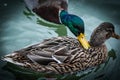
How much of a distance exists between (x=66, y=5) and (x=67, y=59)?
0.25 m

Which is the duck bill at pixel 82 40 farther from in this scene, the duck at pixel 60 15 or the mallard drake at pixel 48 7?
the mallard drake at pixel 48 7

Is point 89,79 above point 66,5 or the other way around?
the other way around

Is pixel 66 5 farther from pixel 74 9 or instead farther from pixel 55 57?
pixel 55 57

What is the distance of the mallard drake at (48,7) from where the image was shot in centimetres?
328

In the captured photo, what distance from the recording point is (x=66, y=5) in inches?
130

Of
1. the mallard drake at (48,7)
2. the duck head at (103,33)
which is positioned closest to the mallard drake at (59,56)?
the duck head at (103,33)

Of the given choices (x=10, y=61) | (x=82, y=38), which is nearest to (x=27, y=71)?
(x=10, y=61)

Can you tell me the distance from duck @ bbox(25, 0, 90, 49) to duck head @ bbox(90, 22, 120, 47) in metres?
0.06

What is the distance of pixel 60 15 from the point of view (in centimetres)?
330

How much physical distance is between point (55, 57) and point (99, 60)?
222mm

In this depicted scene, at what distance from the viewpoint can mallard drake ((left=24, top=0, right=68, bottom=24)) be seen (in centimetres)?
328

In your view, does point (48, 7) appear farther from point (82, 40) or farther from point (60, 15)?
point (82, 40)

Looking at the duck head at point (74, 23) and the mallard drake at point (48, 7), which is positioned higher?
the mallard drake at point (48, 7)

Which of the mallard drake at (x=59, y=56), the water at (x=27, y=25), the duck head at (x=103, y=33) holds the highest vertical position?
the water at (x=27, y=25)
